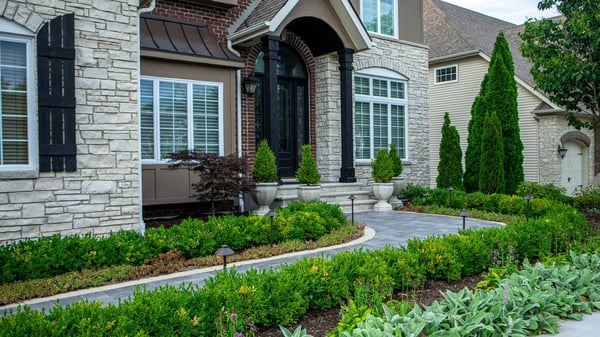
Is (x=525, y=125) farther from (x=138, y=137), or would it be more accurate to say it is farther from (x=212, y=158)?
(x=138, y=137)

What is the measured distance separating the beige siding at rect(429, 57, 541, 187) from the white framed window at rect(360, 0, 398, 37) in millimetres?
6404

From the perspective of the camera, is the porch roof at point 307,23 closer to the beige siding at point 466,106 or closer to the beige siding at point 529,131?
the beige siding at point 466,106

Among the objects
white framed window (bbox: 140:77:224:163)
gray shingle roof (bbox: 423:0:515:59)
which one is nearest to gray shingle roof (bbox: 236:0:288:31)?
white framed window (bbox: 140:77:224:163)

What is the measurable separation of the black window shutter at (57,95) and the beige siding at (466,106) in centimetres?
1575

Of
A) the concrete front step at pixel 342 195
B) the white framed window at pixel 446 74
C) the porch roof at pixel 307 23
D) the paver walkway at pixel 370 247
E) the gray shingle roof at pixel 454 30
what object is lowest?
the paver walkway at pixel 370 247

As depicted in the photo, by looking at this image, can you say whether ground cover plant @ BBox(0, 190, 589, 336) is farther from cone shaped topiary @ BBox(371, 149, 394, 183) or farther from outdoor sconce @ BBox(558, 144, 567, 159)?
outdoor sconce @ BBox(558, 144, 567, 159)

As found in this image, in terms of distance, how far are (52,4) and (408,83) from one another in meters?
9.81

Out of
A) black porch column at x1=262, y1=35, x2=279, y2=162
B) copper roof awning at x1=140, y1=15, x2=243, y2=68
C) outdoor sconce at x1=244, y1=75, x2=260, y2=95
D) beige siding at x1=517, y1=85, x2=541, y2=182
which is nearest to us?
copper roof awning at x1=140, y1=15, x2=243, y2=68

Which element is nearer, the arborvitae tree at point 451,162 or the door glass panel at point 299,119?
the door glass panel at point 299,119

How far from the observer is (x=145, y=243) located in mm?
5602

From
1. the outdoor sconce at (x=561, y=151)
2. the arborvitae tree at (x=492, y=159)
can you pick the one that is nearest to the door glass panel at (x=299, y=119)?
the arborvitae tree at (x=492, y=159)

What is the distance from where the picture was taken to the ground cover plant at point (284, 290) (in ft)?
9.70

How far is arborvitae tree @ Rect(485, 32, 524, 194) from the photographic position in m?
14.0

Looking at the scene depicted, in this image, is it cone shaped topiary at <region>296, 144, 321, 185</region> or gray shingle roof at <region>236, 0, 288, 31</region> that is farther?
gray shingle roof at <region>236, 0, 288, 31</region>
